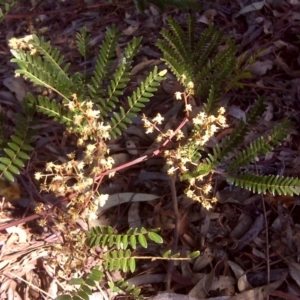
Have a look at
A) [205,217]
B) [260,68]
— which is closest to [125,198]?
[205,217]

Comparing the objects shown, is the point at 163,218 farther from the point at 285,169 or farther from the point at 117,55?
the point at 117,55

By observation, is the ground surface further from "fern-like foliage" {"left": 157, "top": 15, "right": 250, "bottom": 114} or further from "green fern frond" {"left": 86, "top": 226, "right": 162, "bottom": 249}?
"fern-like foliage" {"left": 157, "top": 15, "right": 250, "bottom": 114}

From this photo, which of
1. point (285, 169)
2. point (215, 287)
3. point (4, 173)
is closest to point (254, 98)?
point (285, 169)

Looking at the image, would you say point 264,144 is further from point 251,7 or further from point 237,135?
point 251,7

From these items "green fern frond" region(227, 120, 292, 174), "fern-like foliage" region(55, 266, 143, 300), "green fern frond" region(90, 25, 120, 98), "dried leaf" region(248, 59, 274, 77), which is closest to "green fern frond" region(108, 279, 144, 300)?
"fern-like foliage" region(55, 266, 143, 300)

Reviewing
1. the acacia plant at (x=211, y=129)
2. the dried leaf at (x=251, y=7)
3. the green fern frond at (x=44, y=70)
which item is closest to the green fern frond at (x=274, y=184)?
the acacia plant at (x=211, y=129)

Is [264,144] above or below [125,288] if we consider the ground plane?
above

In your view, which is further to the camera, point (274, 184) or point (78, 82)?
point (78, 82)
